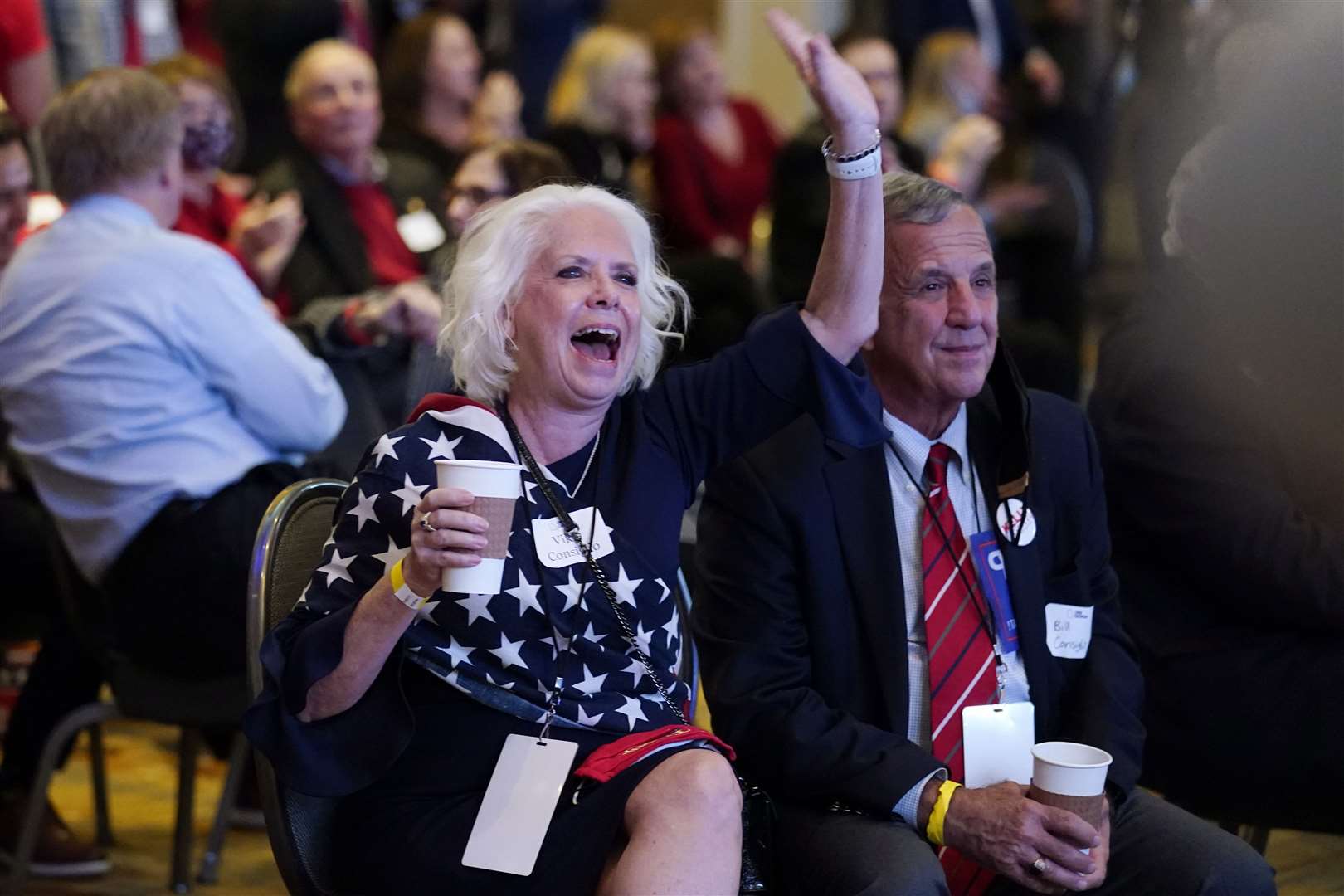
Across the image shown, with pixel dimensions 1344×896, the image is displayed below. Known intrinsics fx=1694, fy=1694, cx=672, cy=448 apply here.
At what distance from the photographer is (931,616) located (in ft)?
7.42

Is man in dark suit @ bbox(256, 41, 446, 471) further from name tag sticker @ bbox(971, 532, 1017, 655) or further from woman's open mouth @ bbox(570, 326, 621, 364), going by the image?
name tag sticker @ bbox(971, 532, 1017, 655)

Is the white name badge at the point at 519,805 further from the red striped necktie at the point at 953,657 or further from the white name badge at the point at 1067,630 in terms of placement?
the white name badge at the point at 1067,630

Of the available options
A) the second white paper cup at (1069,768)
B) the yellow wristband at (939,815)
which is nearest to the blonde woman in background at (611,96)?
the yellow wristband at (939,815)

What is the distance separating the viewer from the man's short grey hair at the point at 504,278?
2188 mm

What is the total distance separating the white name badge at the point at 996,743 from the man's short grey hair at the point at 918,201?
2.24 feet

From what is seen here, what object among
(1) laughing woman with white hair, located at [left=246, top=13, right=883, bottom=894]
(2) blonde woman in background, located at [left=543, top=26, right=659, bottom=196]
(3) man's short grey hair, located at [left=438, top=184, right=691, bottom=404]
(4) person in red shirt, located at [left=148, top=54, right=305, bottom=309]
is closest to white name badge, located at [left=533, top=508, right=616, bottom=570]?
(1) laughing woman with white hair, located at [left=246, top=13, right=883, bottom=894]

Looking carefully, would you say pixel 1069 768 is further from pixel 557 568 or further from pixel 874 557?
pixel 557 568

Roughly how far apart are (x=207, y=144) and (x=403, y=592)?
2.50 meters

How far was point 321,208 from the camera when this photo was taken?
4461 millimetres

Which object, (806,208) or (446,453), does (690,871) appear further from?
(806,208)

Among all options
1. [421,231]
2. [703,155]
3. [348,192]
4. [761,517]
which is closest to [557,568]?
[761,517]

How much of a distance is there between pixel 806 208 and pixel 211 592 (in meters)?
2.75

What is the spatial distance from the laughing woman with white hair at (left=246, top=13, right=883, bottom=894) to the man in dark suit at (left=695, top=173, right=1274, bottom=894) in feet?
0.45

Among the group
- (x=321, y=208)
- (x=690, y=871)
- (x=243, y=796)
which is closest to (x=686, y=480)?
(x=690, y=871)
